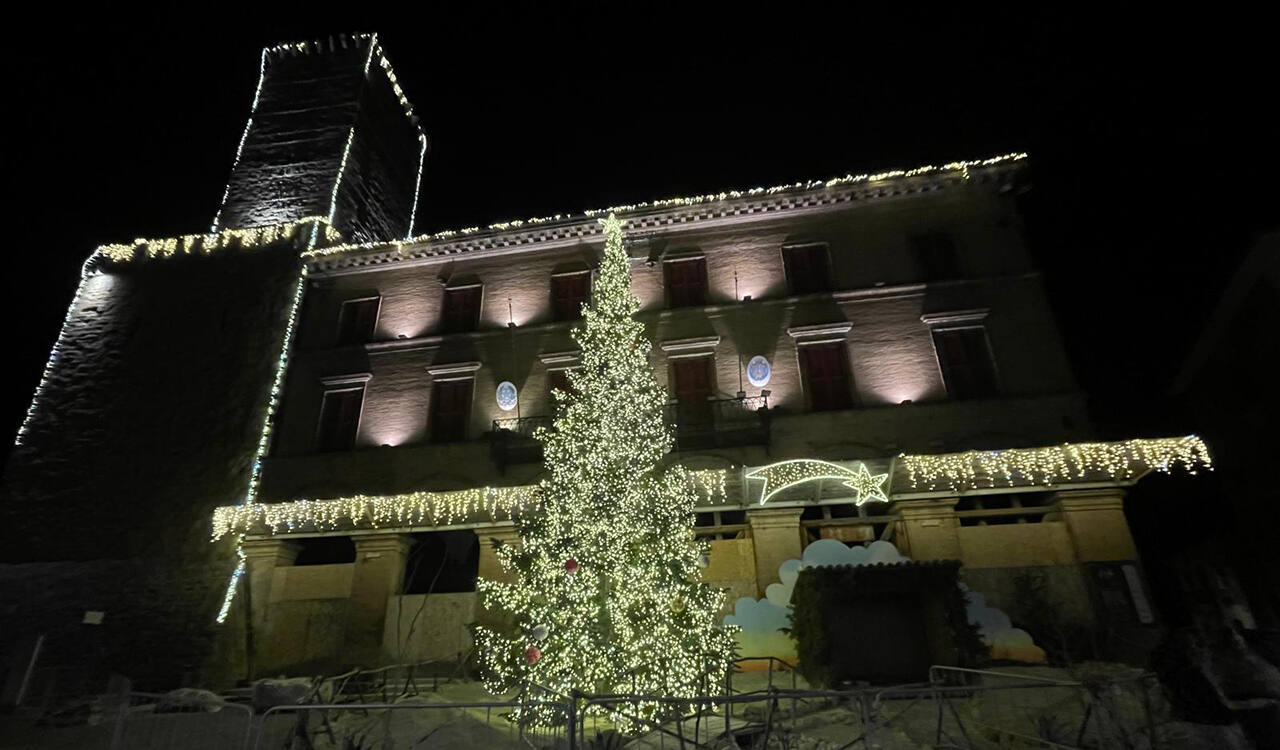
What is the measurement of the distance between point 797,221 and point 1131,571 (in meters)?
11.8

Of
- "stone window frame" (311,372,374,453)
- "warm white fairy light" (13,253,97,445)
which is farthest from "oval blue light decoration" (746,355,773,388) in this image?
"warm white fairy light" (13,253,97,445)

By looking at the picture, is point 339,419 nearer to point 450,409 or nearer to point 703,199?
point 450,409

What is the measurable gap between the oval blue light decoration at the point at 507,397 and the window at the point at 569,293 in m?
2.65

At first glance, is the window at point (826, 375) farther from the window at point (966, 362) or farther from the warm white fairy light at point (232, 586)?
the warm white fairy light at point (232, 586)

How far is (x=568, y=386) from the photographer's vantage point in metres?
18.4

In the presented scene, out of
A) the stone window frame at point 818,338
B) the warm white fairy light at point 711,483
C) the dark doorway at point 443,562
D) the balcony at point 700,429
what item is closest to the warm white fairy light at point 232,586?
the dark doorway at point 443,562

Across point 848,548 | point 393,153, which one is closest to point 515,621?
point 848,548

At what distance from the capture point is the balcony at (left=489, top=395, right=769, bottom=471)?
16.8 meters

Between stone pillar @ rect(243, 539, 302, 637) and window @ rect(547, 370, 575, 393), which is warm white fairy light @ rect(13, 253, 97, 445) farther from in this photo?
window @ rect(547, 370, 575, 393)

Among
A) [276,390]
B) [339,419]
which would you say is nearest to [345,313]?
[276,390]

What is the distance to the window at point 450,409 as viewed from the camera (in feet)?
62.0

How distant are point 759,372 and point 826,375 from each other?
5.74 ft

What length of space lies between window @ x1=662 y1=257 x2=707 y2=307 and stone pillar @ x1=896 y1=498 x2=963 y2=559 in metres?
7.75

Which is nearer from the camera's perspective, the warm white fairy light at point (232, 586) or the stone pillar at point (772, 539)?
the stone pillar at point (772, 539)
